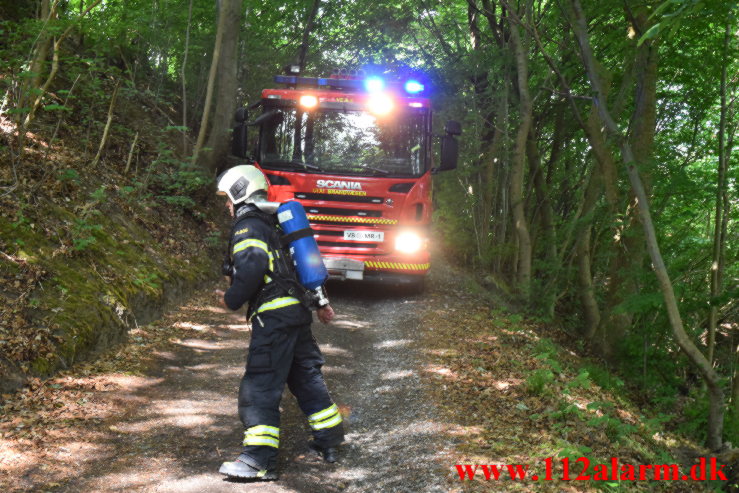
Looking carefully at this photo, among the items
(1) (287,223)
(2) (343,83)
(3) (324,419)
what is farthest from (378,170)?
(3) (324,419)

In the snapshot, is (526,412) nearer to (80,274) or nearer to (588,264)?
(80,274)

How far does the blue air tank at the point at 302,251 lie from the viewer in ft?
13.9

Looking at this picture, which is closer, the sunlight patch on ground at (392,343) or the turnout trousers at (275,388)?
the turnout trousers at (275,388)

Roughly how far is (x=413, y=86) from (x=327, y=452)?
21.3ft

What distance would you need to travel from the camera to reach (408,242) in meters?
9.30

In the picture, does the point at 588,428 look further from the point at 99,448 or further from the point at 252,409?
the point at 99,448

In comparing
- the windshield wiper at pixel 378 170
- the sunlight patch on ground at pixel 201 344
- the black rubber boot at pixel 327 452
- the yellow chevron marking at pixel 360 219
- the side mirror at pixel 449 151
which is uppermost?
the side mirror at pixel 449 151

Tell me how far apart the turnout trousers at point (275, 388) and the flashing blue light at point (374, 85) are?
602 centimetres

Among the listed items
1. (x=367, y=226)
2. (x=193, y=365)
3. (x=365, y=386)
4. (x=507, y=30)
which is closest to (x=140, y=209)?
(x=367, y=226)

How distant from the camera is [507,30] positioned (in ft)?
44.8

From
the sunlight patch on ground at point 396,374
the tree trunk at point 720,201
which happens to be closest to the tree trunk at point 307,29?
the tree trunk at point 720,201

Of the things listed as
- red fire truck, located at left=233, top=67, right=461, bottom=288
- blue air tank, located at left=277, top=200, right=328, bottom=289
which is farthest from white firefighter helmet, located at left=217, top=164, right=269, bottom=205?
red fire truck, located at left=233, top=67, right=461, bottom=288

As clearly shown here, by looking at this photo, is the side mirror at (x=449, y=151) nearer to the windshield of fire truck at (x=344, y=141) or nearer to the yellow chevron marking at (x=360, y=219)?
the windshield of fire truck at (x=344, y=141)

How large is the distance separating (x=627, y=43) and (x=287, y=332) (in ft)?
25.3
